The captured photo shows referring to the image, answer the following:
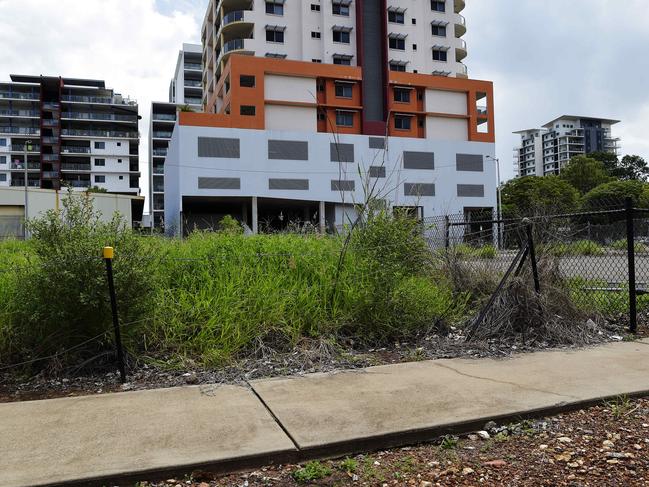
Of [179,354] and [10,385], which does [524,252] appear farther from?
[10,385]

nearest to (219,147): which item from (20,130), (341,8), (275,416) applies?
(341,8)

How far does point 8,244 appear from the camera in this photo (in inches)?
338

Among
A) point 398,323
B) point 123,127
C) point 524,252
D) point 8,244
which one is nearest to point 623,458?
point 398,323

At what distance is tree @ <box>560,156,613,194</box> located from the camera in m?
83.2

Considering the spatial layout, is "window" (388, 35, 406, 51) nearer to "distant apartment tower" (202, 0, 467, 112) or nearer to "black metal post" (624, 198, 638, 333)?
"distant apartment tower" (202, 0, 467, 112)

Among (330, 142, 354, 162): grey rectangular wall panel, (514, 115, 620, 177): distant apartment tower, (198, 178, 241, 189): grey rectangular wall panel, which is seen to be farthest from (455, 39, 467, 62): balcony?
(514, 115, 620, 177): distant apartment tower

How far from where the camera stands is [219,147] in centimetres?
5009

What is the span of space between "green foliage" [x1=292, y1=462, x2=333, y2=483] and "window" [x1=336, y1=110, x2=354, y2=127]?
5376 centimetres

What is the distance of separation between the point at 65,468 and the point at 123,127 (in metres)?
102

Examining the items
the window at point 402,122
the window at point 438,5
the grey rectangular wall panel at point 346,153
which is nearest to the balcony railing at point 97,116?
the grey rectangular wall panel at point 346,153

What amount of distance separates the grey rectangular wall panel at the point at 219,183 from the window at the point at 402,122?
61.8 ft

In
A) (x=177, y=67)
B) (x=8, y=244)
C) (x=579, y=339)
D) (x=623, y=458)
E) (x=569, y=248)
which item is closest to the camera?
(x=623, y=458)

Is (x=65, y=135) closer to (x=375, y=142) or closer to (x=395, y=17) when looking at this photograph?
(x=395, y=17)

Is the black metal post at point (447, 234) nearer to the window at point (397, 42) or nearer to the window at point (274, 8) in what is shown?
the window at point (274, 8)
